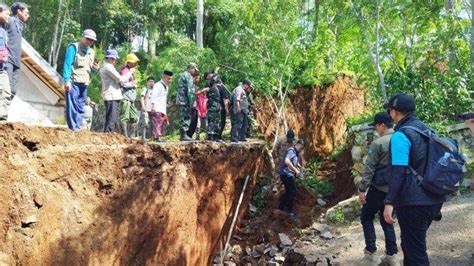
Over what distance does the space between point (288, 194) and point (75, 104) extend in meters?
5.30

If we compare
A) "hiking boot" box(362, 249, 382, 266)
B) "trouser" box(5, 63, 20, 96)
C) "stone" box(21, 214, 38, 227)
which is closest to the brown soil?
"hiking boot" box(362, 249, 382, 266)

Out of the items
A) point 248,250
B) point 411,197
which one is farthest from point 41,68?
point 411,197

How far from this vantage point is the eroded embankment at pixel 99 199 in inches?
175

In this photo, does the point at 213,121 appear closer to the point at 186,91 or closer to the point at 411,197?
the point at 186,91

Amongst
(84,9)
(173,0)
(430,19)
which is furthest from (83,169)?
(84,9)

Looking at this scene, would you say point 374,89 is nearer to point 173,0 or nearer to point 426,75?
point 426,75

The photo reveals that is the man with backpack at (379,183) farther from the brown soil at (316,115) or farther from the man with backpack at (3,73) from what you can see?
the brown soil at (316,115)

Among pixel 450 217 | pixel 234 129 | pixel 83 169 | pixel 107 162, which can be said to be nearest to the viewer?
pixel 83 169

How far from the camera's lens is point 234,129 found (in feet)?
35.5

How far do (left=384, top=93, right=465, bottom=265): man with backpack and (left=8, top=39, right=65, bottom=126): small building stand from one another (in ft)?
30.3

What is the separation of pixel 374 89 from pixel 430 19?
6.70ft

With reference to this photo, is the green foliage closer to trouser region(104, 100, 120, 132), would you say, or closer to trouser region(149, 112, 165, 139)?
trouser region(149, 112, 165, 139)

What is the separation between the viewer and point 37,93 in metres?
12.0

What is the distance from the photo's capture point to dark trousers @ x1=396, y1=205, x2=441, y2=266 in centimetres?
413
